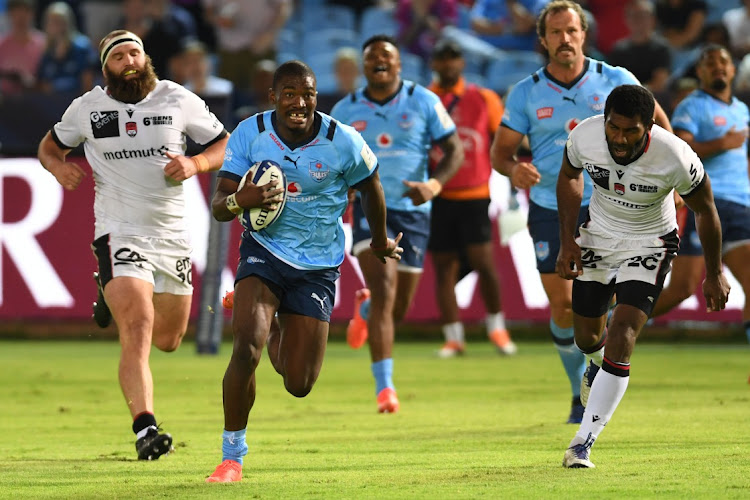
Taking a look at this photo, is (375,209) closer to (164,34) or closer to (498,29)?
(164,34)

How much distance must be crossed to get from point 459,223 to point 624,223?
7.42m

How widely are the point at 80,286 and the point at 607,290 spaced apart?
10.2m

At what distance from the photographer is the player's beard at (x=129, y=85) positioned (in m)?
8.95

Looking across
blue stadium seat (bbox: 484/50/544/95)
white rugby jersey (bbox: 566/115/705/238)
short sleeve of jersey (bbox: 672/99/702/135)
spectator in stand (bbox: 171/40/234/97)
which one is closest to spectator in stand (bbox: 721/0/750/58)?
blue stadium seat (bbox: 484/50/544/95)

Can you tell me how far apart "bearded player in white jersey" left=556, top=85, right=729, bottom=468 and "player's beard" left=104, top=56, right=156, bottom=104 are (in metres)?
2.89

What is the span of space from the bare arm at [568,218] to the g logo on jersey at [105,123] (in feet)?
9.77

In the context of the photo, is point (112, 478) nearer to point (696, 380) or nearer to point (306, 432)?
point (306, 432)

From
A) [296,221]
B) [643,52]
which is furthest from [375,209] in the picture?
[643,52]

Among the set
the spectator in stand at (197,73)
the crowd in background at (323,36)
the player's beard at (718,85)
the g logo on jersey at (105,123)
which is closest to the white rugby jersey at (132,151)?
the g logo on jersey at (105,123)

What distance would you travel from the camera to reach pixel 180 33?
20.3 metres

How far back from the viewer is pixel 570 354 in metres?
10.2

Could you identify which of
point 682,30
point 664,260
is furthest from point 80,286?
point 664,260

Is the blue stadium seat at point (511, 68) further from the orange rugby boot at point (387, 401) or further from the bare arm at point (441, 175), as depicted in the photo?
the orange rugby boot at point (387, 401)

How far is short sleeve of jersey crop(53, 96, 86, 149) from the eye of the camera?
9.12 m
